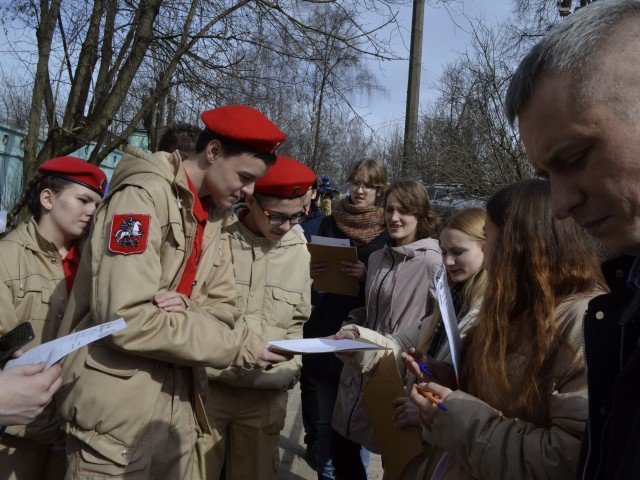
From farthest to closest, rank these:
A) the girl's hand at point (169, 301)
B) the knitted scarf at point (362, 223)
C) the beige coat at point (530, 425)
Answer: the knitted scarf at point (362, 223) < the girl's hand at point (169, 301) < the beige coat at point (530, 425)

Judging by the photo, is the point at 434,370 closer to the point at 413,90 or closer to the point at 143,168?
the point at 143,168

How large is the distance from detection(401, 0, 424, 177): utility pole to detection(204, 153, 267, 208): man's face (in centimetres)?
786

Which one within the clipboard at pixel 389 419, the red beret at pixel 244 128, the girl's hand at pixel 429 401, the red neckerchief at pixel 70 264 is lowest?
the clipboard at pixel 389 419

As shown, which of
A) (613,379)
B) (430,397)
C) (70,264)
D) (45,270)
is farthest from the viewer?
(70,264)

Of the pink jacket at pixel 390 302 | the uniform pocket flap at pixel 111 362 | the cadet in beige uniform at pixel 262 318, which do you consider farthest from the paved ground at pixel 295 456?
the uniform pocket flap at pixel 111 362

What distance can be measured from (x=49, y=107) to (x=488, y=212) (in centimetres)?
515

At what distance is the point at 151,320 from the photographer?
6.54 feet

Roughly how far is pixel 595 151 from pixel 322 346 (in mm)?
1467

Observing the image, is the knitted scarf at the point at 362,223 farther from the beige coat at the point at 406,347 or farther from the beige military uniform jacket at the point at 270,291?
the beige coat at the point at 406,347

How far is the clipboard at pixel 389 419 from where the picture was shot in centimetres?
223

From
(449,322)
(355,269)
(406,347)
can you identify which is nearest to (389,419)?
(406,347)

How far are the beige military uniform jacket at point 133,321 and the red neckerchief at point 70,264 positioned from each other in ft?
1.86

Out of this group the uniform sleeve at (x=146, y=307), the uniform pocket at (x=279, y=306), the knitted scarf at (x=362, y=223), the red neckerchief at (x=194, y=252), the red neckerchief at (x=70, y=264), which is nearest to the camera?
the uniform sleeve at (x=146, y=307)

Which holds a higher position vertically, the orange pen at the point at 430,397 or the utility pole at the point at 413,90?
the utility pole at the point at 413,90
